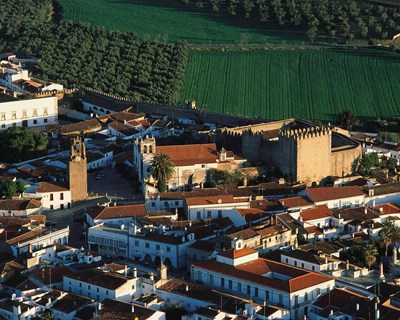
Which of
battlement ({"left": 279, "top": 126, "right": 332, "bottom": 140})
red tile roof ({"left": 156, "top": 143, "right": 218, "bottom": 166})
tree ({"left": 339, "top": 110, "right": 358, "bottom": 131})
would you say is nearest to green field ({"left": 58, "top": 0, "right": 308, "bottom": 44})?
tree ({"left": 339, "top": 110, "right": 358, "bottom": 131})

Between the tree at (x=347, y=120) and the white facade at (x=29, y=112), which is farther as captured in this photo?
the tree at (x=347, y=120)

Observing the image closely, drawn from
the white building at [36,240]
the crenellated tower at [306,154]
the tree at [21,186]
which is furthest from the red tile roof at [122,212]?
the crenellated tower at [306,154]

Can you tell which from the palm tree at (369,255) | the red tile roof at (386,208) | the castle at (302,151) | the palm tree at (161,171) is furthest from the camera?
the castle at (302,151)

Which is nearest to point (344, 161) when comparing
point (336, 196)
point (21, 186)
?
point (336, 196)

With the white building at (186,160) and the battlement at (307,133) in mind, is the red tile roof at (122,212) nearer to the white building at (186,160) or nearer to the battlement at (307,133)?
the white building at (186,160)

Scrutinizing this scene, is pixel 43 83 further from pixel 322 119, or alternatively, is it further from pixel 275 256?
pixel 275 256

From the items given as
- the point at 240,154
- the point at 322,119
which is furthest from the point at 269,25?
the point at 240,154

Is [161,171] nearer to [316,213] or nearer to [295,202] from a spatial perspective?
[295,202]
